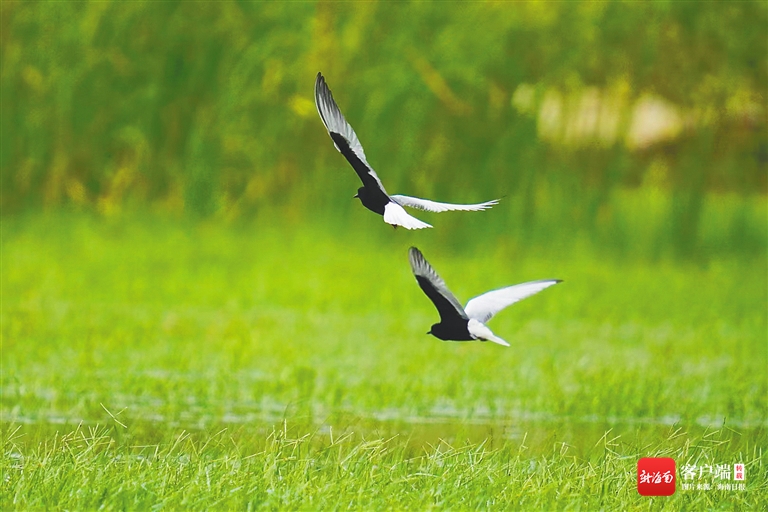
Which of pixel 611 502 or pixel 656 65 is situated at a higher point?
pixel 656 65

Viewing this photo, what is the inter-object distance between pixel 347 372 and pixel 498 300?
15.4ft

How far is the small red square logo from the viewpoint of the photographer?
5.82 meters

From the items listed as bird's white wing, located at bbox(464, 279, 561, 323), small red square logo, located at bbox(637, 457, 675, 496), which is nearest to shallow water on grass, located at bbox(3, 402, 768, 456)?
small red square logo, located at bbox(637, 457, 675, 496)

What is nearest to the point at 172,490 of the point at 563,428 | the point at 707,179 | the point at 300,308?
the point at 563,428

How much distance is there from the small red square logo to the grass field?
0.06 metres

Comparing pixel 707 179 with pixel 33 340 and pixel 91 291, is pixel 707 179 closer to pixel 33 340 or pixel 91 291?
pixel 91 291

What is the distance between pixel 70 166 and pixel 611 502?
12.4 meters

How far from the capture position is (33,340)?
10.0m

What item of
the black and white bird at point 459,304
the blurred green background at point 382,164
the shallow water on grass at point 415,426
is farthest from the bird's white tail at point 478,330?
the blurred green background at point 382,164

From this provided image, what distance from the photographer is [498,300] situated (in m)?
4.71

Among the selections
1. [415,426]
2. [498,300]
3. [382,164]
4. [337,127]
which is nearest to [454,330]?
[498,300]

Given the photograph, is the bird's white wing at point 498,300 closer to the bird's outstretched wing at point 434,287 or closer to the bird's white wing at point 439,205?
the bird's outstretched wing at point 434,287

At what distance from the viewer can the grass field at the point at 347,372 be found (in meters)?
5.73

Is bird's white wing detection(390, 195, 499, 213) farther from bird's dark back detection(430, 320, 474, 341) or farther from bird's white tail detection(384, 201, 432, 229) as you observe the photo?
bird's dark back detection(430, 320, 474, 341)
